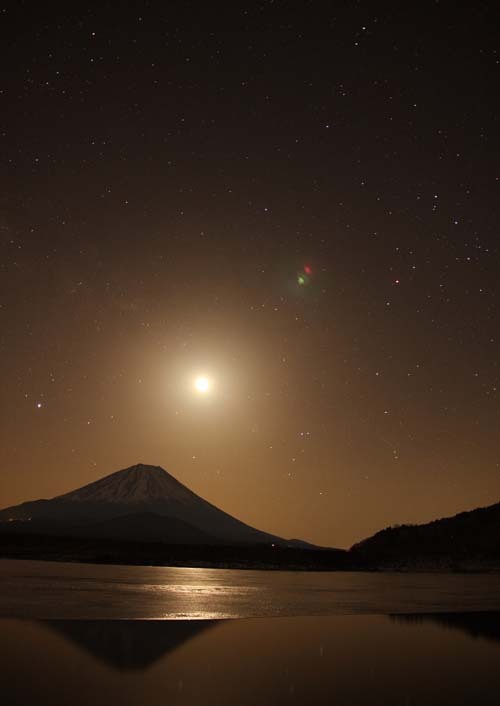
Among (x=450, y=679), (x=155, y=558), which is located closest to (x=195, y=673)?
(x=450, y=679)

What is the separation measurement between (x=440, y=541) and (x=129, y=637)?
126 m

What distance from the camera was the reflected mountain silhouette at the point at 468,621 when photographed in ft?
74.4

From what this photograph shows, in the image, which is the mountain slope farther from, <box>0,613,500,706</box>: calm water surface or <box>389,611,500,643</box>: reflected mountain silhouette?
<box>0,613,500,706</box>: calm water surface

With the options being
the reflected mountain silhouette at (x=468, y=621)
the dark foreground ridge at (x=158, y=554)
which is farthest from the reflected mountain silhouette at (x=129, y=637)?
the dark foreground ridge at (x=158, y=554)

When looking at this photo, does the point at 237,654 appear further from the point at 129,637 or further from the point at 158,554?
the point at 158,554

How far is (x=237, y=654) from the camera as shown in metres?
16.8

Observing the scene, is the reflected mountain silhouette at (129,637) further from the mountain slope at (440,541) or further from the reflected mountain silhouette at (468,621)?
the mountain slope at (440,541)

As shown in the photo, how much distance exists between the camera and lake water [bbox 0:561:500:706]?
12398 millimetres

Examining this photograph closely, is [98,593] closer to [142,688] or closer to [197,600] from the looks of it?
[197,600]

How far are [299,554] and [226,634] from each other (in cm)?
11695

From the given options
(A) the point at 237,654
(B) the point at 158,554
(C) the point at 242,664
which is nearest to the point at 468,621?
(A) the point at 237,654

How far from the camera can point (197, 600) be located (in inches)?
1272

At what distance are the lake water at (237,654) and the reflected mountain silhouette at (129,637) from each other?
3cm

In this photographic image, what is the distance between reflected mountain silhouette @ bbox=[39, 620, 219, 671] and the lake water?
0.03m
